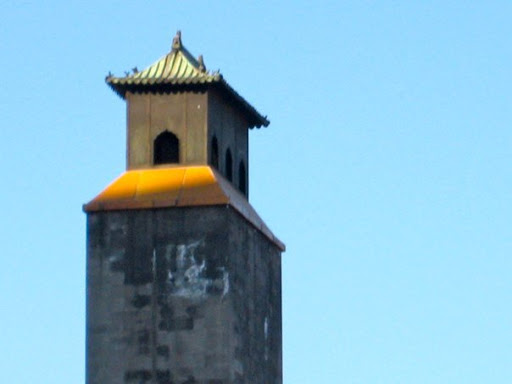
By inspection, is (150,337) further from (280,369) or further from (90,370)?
(280,369)

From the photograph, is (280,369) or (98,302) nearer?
(98,302)

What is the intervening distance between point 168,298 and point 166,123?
4144 mm

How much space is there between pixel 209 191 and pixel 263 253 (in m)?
2.99

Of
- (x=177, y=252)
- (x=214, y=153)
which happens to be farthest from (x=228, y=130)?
(x=177, y=252)

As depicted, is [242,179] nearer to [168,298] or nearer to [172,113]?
[172,113]

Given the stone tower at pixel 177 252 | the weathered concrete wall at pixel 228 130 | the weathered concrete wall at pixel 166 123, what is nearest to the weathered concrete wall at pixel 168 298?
the stone tower at pixel 177 252

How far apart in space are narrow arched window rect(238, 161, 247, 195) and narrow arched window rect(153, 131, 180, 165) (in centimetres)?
254

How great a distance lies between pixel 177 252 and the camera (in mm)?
48688

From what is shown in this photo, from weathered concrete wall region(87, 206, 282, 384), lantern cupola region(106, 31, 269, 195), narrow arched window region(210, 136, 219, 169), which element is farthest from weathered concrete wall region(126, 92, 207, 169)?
weathered concrete wall region(87, 206, 282, 384)

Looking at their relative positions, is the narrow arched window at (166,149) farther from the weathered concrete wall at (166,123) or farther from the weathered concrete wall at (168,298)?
the weathered concrete wall at (168,298)

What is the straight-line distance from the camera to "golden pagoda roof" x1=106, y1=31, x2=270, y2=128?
50.2 m

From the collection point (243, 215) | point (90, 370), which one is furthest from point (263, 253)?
point (90, 370)

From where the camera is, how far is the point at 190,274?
4841 centimetres

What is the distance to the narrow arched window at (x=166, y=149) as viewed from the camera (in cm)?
5038
